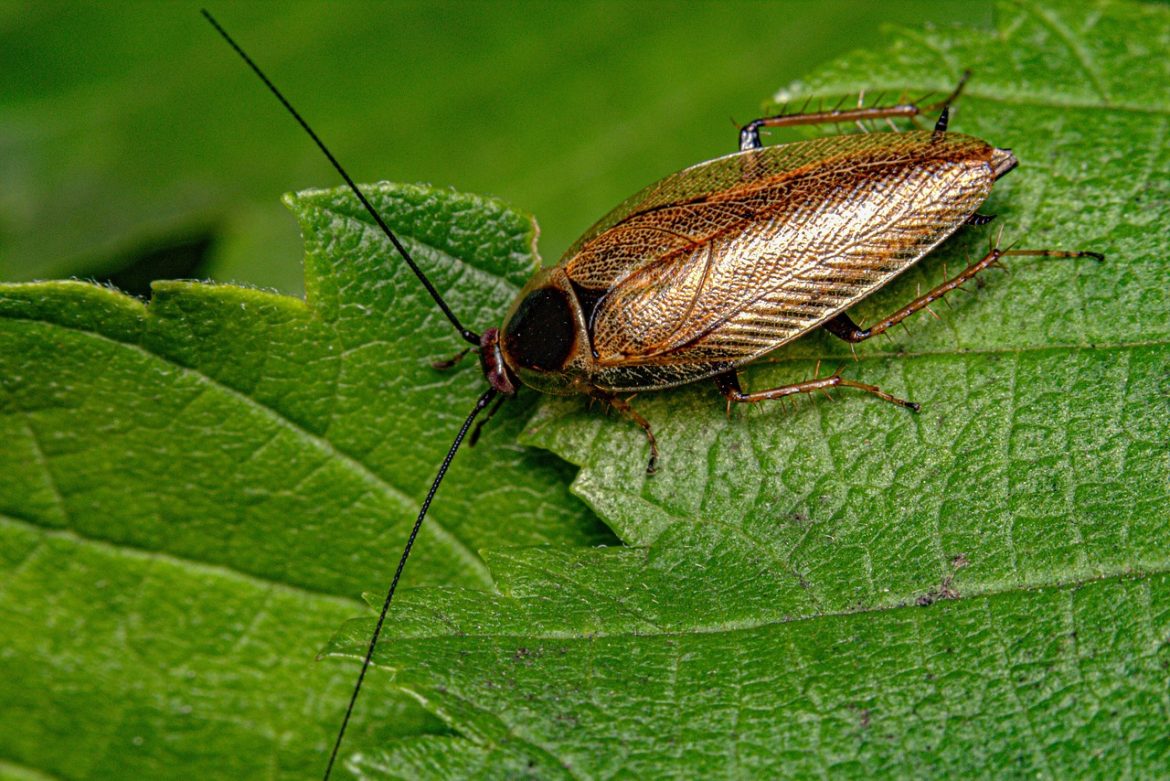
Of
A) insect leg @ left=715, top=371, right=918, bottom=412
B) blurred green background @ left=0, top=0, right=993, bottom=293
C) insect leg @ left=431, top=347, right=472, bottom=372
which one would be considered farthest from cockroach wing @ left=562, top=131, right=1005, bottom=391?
blurred green background @ left=0, top=0, right=993, bottom=293

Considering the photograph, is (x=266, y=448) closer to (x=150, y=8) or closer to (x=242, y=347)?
(x=242, y=347)

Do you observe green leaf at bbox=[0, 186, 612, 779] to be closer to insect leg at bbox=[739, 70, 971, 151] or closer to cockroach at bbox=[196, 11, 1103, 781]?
cockroach at bbox=[196, 11, 1103, 781]

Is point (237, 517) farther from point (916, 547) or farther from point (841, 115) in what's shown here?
point (841, 115)

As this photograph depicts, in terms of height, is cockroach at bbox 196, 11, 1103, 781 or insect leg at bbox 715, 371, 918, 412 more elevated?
cockroach at bbox 196, 11, 1103, 781

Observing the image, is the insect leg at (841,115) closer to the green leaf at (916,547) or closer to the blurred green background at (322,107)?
the green leaf at (916,547)

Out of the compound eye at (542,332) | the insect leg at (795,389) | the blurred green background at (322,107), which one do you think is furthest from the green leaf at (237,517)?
the blurred green background at (322,107)

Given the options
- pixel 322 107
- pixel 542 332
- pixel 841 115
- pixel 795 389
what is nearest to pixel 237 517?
pixel 542 332
